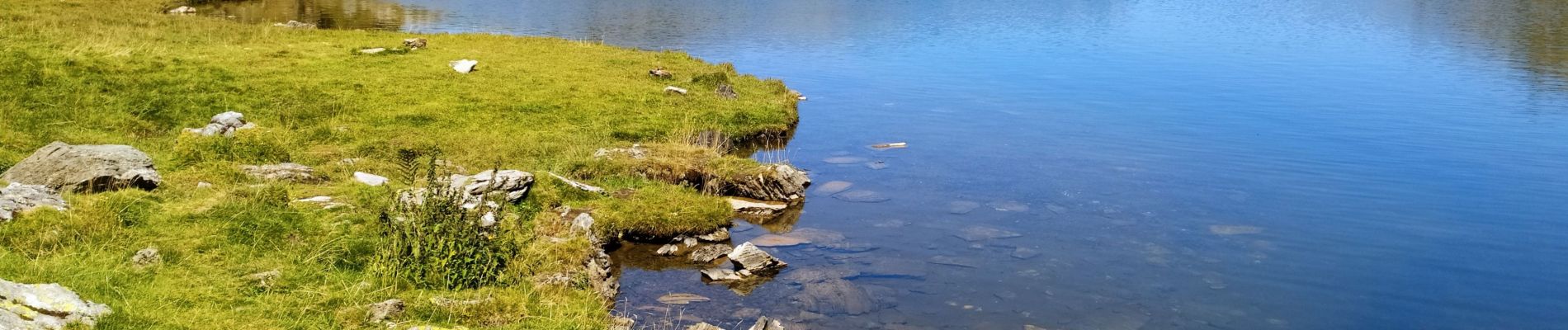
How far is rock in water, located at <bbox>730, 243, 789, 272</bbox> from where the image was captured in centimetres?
1816

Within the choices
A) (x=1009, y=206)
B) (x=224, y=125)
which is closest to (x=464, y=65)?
(x=224, y=125)

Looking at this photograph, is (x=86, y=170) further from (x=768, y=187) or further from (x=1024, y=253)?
(x=1024, y=253)

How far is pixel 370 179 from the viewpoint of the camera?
2006 cm

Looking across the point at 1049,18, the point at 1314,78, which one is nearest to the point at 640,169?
the point at 1314,78

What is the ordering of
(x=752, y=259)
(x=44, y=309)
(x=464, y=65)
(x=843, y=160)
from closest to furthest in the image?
(x=44, y=309)
(x=752, y=259)
(x=843, y=160)
(x=464, y=65)

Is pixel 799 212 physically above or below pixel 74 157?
below

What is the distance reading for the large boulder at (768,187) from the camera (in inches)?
916

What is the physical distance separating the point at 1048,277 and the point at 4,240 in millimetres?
13929

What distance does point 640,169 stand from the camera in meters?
23.9

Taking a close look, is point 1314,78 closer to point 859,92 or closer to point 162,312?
point 859,92

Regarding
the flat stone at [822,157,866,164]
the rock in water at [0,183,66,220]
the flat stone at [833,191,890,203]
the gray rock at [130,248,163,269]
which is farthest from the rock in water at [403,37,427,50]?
the gray rock at [130,248,163,269]

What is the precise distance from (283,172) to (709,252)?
25.0 ft

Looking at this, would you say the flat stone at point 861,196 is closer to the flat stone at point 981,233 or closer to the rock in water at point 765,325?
the flat stone at point 981,233

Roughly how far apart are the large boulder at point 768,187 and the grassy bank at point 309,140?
487 millimetres
